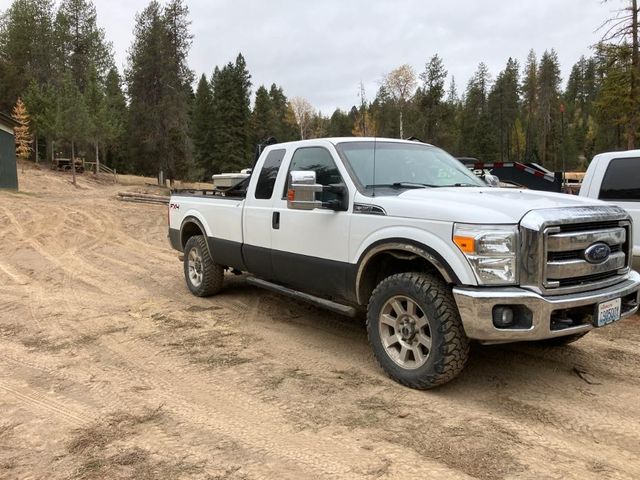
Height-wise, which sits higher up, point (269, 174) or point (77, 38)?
point (77, 38)

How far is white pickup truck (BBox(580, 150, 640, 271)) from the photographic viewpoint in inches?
240

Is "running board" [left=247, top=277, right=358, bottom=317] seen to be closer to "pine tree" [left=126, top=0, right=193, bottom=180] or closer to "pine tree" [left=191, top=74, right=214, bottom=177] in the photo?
"pine tree" [left=126, top=0, right=193, bottom=180]

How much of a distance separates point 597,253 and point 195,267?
17.0 feet

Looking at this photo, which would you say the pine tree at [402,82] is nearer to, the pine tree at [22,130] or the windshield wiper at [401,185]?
the pine tree at [22,130]

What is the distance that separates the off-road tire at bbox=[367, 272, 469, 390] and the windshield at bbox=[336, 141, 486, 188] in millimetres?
1074

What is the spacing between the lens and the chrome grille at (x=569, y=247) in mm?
3613

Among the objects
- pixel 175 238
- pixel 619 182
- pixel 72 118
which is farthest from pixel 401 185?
pixel 72 118

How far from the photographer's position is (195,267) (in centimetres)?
738

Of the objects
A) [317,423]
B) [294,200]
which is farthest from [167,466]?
[294,200]

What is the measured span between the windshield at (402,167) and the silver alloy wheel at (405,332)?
117 cm

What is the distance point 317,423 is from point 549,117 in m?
82.2

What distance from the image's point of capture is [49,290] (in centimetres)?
783

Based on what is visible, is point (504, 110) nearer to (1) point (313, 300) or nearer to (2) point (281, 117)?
(2) point (281, 117)

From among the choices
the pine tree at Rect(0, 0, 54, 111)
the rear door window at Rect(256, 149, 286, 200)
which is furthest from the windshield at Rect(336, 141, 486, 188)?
the pine tree at Rect(0, 0, 54, 111)
